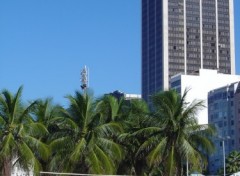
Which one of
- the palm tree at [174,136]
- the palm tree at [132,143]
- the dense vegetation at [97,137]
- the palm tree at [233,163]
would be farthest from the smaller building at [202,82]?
the palm tree at [174,136]

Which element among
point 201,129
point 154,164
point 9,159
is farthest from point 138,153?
point 9,159

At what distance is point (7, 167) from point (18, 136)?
2.32 meters

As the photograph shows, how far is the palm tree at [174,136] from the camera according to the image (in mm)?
46594

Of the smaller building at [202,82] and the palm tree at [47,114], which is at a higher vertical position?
the smaller building at [202,82]

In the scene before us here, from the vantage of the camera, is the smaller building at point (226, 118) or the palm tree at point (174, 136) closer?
the palm tree at point (174, 136)

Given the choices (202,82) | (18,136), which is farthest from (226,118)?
(18,136)

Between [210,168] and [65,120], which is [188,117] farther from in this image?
[210,168]

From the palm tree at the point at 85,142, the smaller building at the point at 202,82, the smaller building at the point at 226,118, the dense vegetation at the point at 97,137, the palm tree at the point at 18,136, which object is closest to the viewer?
the palm tree at the point at 18,136

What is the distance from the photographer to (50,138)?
49.4 m

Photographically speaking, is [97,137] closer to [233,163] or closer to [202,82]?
[233,163]

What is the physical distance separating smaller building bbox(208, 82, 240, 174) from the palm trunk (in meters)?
116

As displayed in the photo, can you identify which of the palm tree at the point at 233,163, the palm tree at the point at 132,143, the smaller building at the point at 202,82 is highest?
the smaller building at the point at 202,82

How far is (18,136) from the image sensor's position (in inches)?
1817

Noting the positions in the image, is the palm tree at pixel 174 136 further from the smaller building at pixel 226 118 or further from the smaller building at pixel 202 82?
the smaller building at pixel 202 82
